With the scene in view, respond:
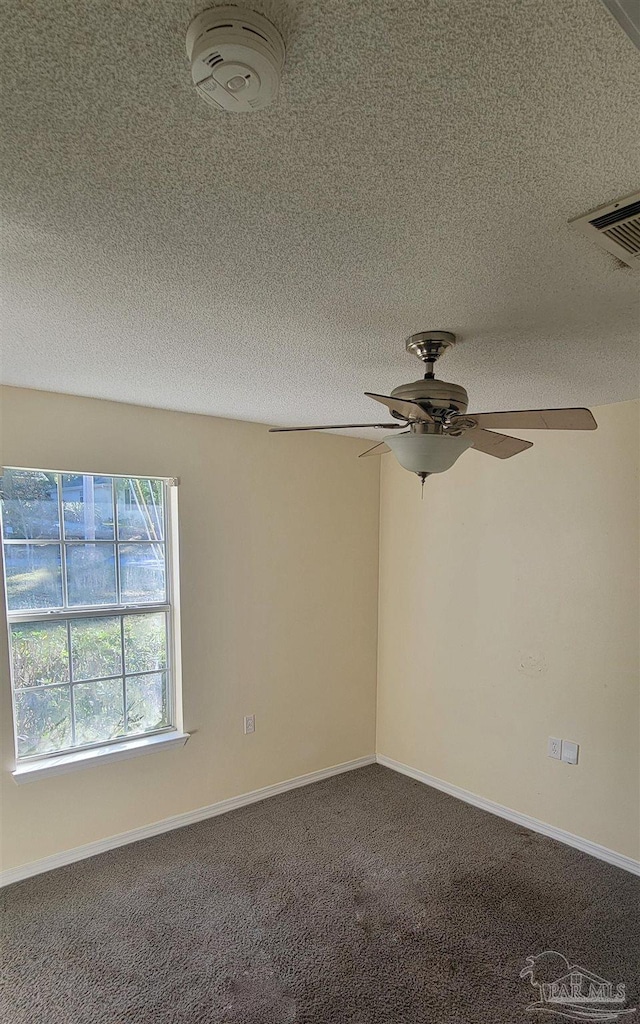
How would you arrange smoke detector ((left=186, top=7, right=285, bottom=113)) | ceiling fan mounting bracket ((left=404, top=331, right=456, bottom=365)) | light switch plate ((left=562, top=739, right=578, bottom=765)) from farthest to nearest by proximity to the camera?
light switch plate ((left=562, top=739, right=578, bottom=765)), ceiling fan mounting bracket ((left=404, top=331, right=456, bottom=365)), smoke detector ((left=186, top=7, right=285, bottom=113))

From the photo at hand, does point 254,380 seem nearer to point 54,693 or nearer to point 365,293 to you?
point 365,293

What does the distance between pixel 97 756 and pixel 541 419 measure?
2719 mm

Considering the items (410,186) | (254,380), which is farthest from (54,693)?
(410,186)

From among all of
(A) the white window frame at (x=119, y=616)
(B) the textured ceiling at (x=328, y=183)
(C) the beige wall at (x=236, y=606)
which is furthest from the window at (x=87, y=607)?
(B) the textured ceiling at (x=328, y=183)

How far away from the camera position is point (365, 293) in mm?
1593

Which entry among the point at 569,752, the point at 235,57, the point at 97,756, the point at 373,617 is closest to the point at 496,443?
the point at 235,57

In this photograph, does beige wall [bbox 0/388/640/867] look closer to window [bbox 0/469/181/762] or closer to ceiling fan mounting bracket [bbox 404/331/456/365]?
window [bbox 0/469/181/762]

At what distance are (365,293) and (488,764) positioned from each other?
3.08 metres

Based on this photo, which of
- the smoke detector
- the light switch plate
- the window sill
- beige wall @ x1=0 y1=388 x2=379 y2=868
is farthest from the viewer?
the light switch plate

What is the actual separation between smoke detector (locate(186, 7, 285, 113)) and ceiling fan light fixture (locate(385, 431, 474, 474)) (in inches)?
40.9

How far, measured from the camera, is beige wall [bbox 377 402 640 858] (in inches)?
114

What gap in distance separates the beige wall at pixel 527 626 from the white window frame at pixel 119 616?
1.67m

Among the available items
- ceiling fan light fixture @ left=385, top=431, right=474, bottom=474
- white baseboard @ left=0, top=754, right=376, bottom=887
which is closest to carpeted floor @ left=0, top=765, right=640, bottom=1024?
white baseboard @ left=0, top=754, right=376, bottom=887

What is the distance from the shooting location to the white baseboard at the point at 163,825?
2.73m
